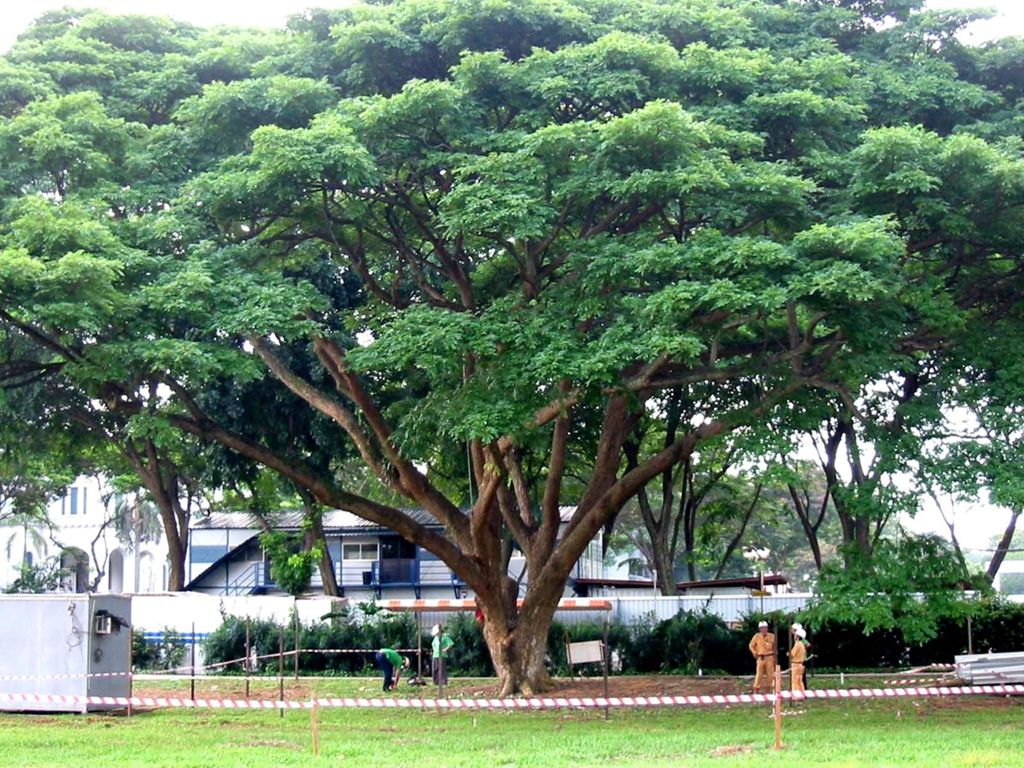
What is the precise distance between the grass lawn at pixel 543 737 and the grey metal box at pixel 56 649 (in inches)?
16.5

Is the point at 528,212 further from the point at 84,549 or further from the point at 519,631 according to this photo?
the point at 84,549

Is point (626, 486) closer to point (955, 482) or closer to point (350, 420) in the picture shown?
point (350, 420)

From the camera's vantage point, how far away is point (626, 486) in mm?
20859

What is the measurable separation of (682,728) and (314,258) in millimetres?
9422

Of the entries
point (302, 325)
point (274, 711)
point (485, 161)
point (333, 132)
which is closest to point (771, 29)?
point (485, 161)

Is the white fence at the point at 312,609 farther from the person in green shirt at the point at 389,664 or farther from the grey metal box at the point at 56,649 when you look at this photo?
the grey metal box at the point at 56,649

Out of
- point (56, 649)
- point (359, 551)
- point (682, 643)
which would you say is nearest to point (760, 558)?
point (359, 551)

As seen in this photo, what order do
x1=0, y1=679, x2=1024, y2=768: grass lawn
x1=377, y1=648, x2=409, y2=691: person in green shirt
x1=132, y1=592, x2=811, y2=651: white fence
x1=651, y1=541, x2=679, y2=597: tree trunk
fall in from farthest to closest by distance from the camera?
1. x1=651, y1=541, x2=679, y2=597: tree trunk
2. x1=132, y1=592, x2=811, y2=651: white fence
3. x1=377, y1=648, x2=409, y2=691: person in green shirt
4. x1=0, y1=679, x2=1024, y2=768: grass lawn

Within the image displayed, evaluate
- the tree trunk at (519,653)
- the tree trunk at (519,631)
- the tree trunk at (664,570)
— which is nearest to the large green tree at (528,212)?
the tree trunk at (519,631)

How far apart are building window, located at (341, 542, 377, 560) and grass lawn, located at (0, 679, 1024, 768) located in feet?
87.2

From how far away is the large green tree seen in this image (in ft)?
51.8

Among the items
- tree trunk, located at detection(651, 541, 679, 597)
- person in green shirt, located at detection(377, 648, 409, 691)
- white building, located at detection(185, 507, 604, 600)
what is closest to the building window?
white building, located at detection(185, 507, 604, 600)

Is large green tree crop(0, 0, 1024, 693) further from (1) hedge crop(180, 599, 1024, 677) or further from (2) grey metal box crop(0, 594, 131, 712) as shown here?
(1) hedge crop(180, 599, 1024, 677)

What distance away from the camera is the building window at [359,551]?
46281mm
